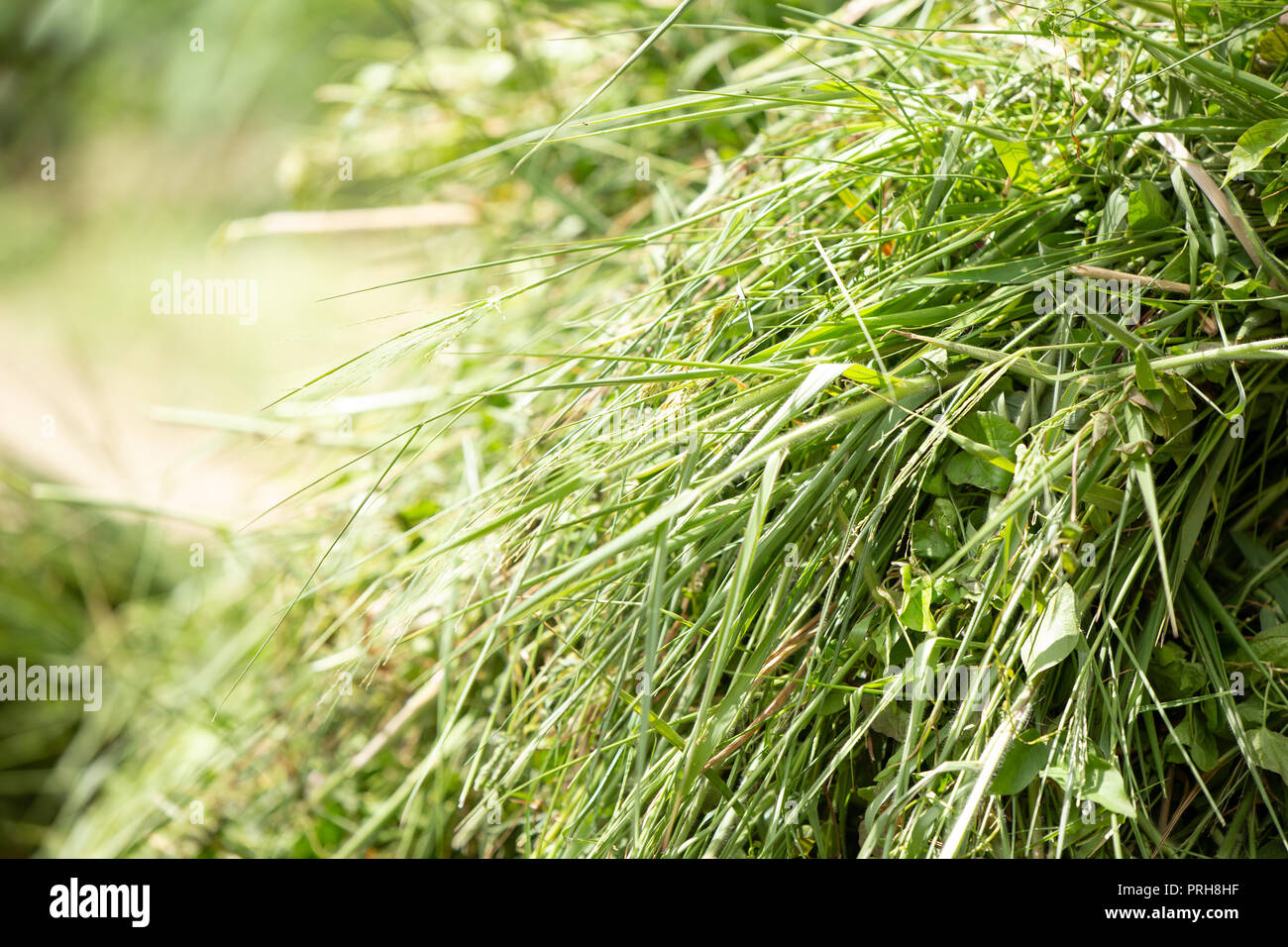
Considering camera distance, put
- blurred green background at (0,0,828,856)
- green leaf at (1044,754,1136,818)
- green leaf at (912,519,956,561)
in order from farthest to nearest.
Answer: blurred green background at (0,0,828,856) < green leaf at (912,519,956,561) < green leaf at (1044,754,1136,818)

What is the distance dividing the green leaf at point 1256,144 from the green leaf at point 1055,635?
286mm

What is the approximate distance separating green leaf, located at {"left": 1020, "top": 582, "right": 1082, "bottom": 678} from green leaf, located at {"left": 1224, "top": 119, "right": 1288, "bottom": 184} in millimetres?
286

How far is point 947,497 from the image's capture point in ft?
2.04

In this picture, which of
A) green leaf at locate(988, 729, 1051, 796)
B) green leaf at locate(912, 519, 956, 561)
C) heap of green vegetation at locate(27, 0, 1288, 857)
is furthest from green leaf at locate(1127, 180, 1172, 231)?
green leaf at locate(988, 729, 1051, 796)

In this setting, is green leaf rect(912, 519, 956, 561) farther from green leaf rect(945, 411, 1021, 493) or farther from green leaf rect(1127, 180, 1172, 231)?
green leaf rect(1127, 180, 1172, 231)

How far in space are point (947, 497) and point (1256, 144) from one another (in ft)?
0.94

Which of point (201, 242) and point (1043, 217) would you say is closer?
point (1043, 217)

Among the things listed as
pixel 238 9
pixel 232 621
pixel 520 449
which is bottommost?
pixel 232 621

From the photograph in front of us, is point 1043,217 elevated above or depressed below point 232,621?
above

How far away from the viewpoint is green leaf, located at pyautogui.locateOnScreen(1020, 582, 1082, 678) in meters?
0.52
